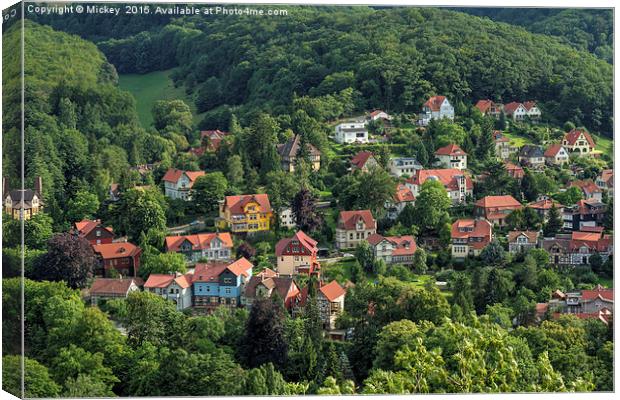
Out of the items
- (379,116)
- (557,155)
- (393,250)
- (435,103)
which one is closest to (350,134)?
(379,116)

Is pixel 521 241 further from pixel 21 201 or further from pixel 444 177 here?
pixel 21 201

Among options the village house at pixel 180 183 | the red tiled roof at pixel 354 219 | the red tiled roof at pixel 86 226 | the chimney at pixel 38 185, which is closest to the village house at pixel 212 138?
the village house at pixel 180 183

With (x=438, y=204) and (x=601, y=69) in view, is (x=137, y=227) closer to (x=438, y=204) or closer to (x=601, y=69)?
(x=438, y=204)

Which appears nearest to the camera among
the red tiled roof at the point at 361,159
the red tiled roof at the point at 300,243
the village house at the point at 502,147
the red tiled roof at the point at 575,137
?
the red tiled roof at the point at 300,243

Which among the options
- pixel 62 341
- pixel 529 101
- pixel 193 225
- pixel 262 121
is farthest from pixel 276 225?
pixel 529 101

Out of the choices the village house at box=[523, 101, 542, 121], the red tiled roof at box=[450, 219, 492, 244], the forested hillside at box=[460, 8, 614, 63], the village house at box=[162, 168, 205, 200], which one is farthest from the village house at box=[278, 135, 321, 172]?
the village house at box=[523, 101, 542, 121]

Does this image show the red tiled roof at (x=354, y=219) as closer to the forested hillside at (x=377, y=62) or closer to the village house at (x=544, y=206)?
the village house at (x=544, y=206)
